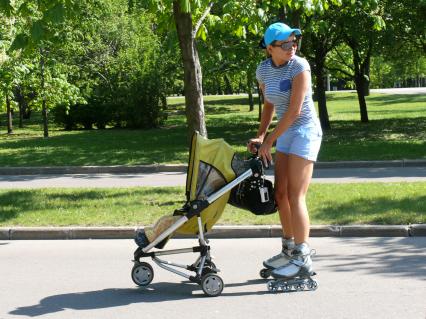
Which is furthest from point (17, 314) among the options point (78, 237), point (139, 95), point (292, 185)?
point (139, 95)

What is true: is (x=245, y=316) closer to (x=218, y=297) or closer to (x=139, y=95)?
(x=218, y=297)

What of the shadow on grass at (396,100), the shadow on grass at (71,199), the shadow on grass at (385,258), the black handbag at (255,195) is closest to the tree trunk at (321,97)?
the shadow on grass at (71,199)

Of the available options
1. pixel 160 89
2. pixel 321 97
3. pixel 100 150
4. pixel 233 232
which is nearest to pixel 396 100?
pixel 160 89

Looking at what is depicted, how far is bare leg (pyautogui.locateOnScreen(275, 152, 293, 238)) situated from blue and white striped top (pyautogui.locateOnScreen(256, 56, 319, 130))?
298 mm

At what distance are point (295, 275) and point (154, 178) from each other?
9.62 metres

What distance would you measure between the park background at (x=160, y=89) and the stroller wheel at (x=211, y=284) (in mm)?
2894

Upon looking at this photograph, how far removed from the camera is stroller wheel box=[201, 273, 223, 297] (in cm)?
586

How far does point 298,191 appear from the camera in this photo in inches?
236

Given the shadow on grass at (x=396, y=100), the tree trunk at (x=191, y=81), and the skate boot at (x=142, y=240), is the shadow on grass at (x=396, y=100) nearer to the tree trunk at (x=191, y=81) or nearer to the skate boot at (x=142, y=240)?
the tree trunk at (x=191, y=81)

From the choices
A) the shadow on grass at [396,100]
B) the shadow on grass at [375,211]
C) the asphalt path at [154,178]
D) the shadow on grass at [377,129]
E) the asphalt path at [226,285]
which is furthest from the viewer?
the shadow on grass at [396,100]

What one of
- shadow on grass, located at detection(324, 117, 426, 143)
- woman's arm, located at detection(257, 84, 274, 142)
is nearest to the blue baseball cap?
woman's arm, located at detection(257, 84, 274, 142)

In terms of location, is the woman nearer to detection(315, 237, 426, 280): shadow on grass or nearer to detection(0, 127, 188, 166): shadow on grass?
detection(315, 237, 426, 280): shadow on grass

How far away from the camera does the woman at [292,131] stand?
5895 mm

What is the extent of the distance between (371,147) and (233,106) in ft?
89.8
